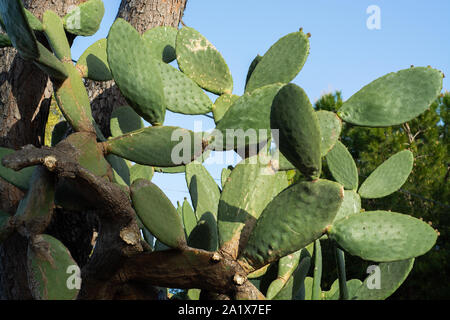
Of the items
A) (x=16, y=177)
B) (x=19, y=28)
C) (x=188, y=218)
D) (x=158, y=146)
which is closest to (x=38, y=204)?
(x=16, y=177)

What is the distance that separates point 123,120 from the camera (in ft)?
5.40

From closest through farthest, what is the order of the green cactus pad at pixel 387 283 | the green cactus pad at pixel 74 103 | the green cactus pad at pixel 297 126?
the green cactus pad at pixel 297 126, the green cactus pad at pixel 74 103, the green cactus pad at pixel 387 283

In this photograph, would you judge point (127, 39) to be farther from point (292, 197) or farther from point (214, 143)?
point (292, 197)

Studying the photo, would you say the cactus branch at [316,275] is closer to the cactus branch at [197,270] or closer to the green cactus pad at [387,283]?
the green cactus pad at [387,283]

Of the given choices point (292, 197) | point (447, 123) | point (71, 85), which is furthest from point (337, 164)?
point (447, 123)

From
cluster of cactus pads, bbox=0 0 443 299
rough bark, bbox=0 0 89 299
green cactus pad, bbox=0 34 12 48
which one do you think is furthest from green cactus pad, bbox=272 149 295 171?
green cactus pad, bbox=0 34 12 48

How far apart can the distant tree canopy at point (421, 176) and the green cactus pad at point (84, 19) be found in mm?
4504

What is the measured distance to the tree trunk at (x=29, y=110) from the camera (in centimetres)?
151

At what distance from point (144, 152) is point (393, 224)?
0.62 meters

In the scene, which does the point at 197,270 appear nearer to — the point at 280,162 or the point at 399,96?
the point at 280,162

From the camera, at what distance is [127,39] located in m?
1.28

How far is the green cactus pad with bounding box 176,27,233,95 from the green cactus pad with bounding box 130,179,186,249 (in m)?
0.53
